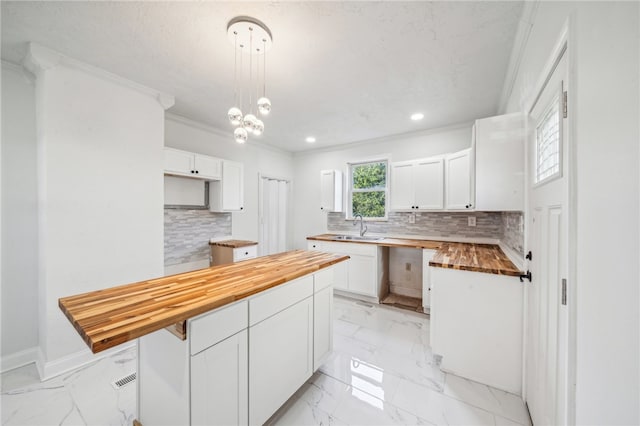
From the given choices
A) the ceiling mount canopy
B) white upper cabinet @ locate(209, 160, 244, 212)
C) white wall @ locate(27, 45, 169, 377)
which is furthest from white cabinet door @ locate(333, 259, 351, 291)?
the ceiling mount canopy

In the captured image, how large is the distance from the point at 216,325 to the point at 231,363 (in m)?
0.24

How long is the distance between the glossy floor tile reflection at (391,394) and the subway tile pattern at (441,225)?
5.35ft

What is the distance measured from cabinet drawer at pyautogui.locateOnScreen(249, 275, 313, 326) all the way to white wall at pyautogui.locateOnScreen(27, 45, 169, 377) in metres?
1.84

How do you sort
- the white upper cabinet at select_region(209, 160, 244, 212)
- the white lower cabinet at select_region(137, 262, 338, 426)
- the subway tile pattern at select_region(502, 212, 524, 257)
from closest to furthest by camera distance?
the white lower cabinet at select_region(137, 262, 338, 426)
the subway tile pattern at select_region(502, 212, 524, 257)
the white upper cabinet at select_region(209, 160, 244, 212)

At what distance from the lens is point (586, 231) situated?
2.53ft

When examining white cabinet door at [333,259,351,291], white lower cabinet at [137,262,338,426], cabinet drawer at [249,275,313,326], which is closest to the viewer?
white lower cabinet at [137,262,338,426]

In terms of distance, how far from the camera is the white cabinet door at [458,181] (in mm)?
2865

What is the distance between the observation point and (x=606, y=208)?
2.37 ft

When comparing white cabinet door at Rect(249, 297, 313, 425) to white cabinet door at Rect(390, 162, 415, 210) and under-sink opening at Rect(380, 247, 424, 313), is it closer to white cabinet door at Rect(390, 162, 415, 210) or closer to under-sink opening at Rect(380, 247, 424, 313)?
under-sink opening at Rect(380, 247, 424, 313)

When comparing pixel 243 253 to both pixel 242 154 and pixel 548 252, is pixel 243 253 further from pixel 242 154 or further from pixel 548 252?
pixel 548 252

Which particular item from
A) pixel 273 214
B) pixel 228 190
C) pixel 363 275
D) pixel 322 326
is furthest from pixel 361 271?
pixel 228 190

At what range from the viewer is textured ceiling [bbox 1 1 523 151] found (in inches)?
58.2

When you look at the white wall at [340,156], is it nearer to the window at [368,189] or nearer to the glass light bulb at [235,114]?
the window at [368,189]

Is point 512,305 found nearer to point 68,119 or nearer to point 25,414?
point 25,414
